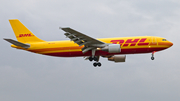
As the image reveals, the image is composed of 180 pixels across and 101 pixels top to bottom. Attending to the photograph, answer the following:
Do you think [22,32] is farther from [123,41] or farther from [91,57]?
[123,41]

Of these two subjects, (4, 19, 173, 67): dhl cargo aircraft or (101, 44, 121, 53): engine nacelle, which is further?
(4, 19, 173, 67): dhl cargo aircraft

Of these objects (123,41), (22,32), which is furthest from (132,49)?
(22,32)

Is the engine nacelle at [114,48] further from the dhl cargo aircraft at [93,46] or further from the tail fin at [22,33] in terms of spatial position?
the tail fin at [22,33]

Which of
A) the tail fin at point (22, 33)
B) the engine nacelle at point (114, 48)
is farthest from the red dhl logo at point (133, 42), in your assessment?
the tail fin at point (22, 33)

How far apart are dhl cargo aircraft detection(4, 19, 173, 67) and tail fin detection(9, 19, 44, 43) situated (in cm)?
104

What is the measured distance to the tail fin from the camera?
4884cm

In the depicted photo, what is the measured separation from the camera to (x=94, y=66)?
47.5 metres

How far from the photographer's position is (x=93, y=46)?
4438 centimetres

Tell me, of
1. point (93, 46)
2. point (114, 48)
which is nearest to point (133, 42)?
point (114, 48)

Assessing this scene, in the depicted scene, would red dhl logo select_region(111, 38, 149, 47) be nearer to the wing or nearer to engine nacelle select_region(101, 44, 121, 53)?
engine nacelle select_region(101, 44, 121, 53)

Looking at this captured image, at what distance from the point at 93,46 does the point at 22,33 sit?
12.7 meters

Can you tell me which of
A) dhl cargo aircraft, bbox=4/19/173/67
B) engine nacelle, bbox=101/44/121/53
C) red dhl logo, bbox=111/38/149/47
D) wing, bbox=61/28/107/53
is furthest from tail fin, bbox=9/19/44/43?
red dhl logo, bbox=111/38/149/47

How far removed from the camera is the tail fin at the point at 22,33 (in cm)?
4884

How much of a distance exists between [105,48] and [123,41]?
299cm
